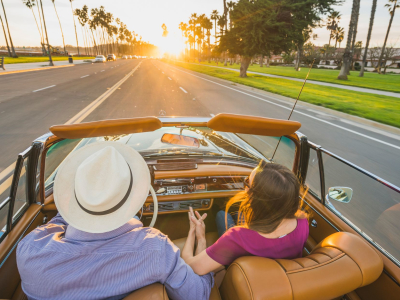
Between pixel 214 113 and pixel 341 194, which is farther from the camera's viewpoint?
pixel 214 113

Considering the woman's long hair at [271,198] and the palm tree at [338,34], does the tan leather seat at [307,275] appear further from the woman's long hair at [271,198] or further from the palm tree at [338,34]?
the palm tree at [338,34]

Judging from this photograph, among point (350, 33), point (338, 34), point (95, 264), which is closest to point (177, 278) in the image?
point (95, 264)

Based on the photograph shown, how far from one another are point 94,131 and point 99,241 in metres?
0.79

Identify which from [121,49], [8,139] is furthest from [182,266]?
[121,49]

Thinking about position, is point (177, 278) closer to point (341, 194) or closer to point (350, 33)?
point (341, 194)

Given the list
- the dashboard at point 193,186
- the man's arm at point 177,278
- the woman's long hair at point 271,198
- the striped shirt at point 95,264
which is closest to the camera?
the striped shirt at point 95,264

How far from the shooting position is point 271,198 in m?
1.43

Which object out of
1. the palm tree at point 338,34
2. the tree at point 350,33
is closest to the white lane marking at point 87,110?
the tree at point 350,33

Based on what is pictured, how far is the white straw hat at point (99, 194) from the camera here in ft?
4.06

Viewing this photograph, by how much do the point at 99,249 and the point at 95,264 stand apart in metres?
0.08

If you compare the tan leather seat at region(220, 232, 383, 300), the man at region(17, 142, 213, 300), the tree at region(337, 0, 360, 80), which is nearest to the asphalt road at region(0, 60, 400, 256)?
the tan leather seat at region(220, 232, 383, 300)

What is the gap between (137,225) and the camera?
145 centimetres

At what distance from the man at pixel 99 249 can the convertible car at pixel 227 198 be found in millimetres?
134

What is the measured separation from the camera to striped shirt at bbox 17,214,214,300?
45.6 inches
